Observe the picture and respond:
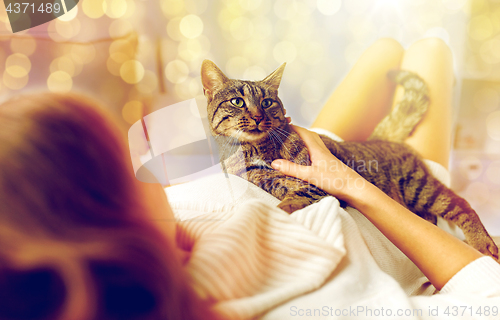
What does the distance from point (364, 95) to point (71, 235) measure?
948mm

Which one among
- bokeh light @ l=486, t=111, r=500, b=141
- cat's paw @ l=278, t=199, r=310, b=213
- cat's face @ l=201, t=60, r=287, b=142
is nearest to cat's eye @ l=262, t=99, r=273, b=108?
cat's face @ l=201, t=60, r=287, b=142

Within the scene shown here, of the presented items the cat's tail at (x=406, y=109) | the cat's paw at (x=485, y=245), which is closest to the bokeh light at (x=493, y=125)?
the cat's tail at (x=406, y=109)

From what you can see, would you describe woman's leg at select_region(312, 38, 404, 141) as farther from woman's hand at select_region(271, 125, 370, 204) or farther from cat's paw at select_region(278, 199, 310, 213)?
cat's paw at select_region(278, 199, 310, 213)

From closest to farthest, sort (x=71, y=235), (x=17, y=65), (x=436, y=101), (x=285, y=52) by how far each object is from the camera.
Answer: (x=71, y=235), (x=17, y=65), (x=285, y=52), (x=436, y=101)

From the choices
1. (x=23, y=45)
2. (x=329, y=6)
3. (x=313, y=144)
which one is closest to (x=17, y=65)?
(x=23, y=45)

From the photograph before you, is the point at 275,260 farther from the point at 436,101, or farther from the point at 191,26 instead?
the point at 436,101

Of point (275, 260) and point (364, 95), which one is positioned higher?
point (364, 95)

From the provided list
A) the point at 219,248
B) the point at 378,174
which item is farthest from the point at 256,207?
the point at 378,174

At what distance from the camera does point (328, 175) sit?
0.50 m

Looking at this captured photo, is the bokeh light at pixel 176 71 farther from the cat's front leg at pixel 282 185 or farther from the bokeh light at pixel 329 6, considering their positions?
the bokeh light at pixel 329 6

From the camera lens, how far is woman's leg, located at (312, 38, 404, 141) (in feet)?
2.87

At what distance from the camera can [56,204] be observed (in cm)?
20

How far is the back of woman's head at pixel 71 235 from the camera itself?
0.19 m

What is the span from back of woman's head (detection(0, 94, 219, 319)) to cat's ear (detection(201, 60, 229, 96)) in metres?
0.31
